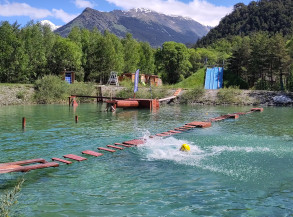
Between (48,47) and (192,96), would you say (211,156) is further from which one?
(48,47)

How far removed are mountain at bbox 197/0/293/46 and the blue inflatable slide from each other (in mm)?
87833

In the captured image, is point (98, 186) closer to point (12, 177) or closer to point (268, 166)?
point (12, 177)

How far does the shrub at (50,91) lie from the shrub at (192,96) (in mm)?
18982

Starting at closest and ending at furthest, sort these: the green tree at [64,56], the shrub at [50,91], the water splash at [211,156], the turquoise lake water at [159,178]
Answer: the turquoise lake water at [159,178]
the water splash at [211,156]
the shrub at [50,91]
the green tree at [64,56]

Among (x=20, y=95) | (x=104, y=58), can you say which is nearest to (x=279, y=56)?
(x=104, y=58)

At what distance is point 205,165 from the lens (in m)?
11.4

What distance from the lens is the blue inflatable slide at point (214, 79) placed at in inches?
2323

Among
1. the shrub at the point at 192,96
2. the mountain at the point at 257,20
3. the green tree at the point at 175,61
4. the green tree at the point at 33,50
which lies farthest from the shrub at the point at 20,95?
the mountain at the point at 257,20

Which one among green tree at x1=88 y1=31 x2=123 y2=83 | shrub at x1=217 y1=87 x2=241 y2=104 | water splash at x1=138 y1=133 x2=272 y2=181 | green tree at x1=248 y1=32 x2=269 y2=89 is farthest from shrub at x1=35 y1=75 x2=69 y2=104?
water splash at x1=138 y1=133 x2=272 y2=181

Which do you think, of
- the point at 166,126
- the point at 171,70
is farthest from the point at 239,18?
the point at 166,126

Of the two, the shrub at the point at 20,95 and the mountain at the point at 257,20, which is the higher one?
the mountain at the point at 257,20

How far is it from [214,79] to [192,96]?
42.8 feet

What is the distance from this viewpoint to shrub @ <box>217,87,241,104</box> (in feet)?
155

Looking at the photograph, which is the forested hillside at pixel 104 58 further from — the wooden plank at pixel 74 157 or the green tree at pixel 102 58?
the wooden plank at pixel 74 157
